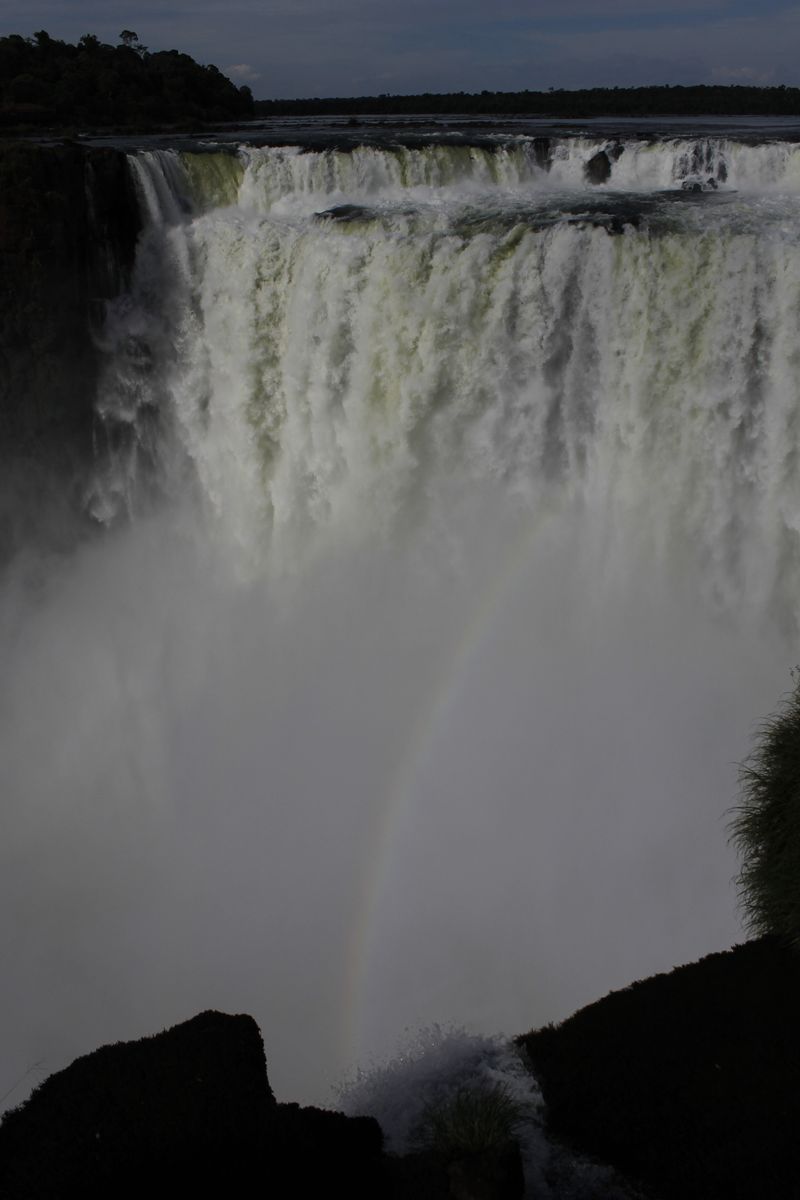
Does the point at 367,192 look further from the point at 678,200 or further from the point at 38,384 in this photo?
the point at 38,384

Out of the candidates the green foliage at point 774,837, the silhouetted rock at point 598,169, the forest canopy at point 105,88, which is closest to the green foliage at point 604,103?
the forest canopy at point 105,88

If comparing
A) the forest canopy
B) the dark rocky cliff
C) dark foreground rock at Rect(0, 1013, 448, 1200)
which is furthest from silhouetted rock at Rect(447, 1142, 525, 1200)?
the forest canopy

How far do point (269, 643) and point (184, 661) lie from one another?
4.59 feet

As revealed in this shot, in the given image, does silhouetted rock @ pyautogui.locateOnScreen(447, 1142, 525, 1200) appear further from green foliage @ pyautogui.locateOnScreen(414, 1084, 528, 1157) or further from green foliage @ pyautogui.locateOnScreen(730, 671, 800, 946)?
green foliage @ pyautogui.locateOnScreen(730, 671, 800, 946)

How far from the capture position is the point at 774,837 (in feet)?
32.0

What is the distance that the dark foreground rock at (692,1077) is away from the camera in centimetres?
700

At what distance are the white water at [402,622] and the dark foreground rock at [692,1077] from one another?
2.08 metres

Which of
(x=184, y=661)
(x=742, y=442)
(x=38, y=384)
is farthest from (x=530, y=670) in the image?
(x=38, y=384)

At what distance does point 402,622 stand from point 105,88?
80.1 feet

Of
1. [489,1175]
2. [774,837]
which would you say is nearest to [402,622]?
[774,837]

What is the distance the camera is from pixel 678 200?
15.9 m

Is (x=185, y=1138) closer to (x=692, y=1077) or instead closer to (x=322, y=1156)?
(x=322, y=1156)

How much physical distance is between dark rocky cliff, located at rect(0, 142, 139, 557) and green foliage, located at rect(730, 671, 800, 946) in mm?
11980

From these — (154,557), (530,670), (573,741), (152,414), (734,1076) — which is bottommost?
(734,1076)
